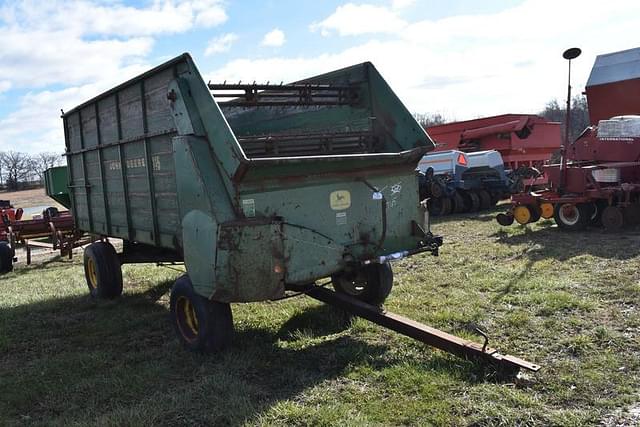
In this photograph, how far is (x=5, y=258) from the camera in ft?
33.0

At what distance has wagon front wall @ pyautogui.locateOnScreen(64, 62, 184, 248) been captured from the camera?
15.1 ft

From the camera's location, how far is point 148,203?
16.5ft

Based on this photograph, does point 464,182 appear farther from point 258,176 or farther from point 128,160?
point 258,176

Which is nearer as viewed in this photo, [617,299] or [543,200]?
[617,299]

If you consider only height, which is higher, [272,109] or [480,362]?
[272,109]

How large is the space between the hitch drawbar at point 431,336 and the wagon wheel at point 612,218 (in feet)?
20.8

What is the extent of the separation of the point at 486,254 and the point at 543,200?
272cm

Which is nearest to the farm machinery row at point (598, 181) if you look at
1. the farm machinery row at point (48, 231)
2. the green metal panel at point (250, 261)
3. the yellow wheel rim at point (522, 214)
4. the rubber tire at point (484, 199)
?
the yellow wheel rim at point (522, 214)

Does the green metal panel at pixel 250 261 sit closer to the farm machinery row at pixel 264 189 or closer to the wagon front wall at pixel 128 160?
the farm machinery row at pixel 264 189

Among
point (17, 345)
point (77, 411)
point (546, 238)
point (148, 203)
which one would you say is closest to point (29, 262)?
point (17, 345)

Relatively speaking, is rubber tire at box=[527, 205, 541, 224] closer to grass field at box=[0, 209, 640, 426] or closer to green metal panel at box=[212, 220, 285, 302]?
grass field at box=[0, 209, 640, 426]

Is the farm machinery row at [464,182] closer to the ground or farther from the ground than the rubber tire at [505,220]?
farther from the ground

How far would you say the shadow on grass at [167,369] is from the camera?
348 cm

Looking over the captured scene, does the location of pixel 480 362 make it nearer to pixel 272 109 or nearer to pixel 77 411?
pixel 77 411
